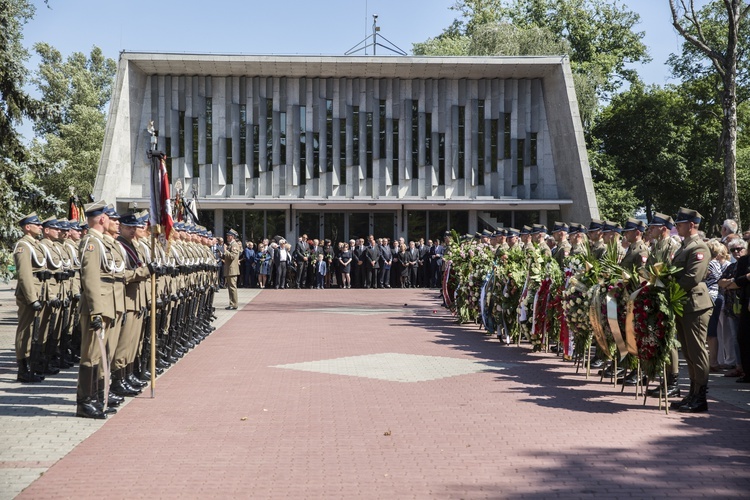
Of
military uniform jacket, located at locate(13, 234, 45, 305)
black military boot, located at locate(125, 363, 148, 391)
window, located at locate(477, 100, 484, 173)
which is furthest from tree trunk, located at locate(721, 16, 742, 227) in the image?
military uniform jacket, located at locate(13, 234, 45, 305)

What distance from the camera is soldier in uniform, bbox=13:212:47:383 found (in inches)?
464

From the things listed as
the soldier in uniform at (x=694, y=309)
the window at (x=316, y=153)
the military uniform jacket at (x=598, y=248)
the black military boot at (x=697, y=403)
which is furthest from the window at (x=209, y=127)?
the black military boot at (x=697, y=403)

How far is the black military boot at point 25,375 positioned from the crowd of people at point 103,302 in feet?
0.04

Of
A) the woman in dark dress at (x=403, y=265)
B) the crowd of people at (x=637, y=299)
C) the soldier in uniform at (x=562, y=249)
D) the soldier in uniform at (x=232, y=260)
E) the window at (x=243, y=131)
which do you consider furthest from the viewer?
the window at (x=243, y=131)

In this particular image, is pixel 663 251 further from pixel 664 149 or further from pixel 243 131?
pixel 664 149

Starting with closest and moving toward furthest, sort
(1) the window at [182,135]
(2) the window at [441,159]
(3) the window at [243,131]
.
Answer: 1. (1) the window at [182,135]
2. (3) the window at [243,131]
3. (2) the window at [441,159]

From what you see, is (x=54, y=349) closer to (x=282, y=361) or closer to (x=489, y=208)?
(x=282, y=361)

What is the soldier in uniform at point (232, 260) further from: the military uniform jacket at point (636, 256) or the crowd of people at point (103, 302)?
the military uniform jacket at point (636, 256)

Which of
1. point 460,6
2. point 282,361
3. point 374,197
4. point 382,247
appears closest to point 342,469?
point 282,361

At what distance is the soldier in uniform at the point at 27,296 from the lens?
1178cm

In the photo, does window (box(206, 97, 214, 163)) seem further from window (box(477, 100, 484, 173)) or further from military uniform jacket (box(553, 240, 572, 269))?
military uniform jacket (box(553, 240, 572, 269))

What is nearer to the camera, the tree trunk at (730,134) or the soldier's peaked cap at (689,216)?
the soldier's peaked cap at (689,216)


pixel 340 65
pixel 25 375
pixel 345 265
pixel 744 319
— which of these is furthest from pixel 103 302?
pixel 340 65

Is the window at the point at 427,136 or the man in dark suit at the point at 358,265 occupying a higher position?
the window at the point at 427,136
